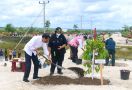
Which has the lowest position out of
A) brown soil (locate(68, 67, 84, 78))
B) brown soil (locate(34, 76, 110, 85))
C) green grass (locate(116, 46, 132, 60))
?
green grass (locate(116, 46, 132, 60))

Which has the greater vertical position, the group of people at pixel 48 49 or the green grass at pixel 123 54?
the group of people at pixel 48 49

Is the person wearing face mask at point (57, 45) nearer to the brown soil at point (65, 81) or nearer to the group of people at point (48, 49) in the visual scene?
the group of people at point (48, 49)

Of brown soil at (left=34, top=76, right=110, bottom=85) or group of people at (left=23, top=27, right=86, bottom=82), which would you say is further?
group of people at (left=23, top=27, right=86, bottom=82)

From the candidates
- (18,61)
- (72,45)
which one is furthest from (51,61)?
(72,45)

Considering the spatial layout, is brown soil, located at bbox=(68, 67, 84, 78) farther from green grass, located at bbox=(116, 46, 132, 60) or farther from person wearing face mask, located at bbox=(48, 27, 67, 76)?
green grass, located at bbox=(116, 46, 132, 60)

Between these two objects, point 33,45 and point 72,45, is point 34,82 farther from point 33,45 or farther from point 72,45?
point 72,45

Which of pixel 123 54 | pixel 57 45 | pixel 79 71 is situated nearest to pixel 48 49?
pixel 57 45

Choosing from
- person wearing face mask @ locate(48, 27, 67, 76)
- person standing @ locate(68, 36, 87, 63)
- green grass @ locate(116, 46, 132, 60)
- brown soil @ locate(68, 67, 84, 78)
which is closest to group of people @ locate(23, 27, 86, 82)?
person wearing face mask @ locate(48, 27, 67, 76)

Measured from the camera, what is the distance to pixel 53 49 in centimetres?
1625

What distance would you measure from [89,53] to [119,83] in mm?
1398

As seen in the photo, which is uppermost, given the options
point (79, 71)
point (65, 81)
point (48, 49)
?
point (48, 49)

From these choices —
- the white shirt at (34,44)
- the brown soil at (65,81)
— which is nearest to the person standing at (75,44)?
the brown soil at (65,81)

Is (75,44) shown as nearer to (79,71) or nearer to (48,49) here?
(79,71)

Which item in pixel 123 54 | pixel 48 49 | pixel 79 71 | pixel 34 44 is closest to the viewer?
pixel 34 44
